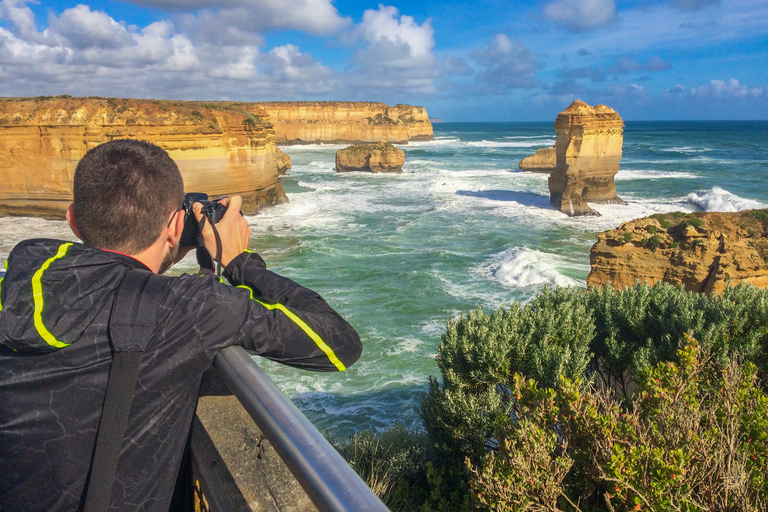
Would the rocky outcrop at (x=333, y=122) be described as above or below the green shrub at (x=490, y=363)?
above

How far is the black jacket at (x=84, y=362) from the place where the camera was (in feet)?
3.97

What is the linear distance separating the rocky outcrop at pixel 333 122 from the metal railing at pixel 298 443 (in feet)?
289

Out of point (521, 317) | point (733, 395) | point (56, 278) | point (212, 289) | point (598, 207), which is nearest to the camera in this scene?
point (56, 278)

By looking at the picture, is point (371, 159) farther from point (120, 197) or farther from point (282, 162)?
point (120, 197)

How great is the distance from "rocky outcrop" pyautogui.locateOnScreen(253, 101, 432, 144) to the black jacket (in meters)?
88.0

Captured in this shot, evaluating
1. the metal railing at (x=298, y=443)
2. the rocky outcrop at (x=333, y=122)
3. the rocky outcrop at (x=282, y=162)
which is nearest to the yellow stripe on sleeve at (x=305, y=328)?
the metal railing at (x=298, y=443)

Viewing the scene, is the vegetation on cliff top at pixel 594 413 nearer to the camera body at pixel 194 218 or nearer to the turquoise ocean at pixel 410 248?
the camera body at pixel 194 218

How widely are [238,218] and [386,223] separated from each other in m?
23.2

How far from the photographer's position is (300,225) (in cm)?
2427

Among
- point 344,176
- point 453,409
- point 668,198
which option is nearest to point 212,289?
point 453,409

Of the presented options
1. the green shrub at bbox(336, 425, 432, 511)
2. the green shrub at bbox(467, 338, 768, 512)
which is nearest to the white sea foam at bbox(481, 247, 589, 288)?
the green shrub at bbox(336, 425, 432, 511)

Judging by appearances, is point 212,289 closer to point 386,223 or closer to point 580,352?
point 580,352

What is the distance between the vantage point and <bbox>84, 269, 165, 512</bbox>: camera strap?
122 cm

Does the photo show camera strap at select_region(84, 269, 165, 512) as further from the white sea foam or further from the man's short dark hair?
the white sea foam
